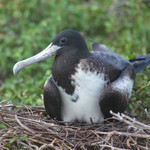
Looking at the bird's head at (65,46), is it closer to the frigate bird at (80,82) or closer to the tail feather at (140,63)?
the frigate bird at (80,82)

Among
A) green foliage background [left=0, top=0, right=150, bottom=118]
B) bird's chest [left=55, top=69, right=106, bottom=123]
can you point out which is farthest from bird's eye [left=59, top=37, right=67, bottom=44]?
green foliage background [left=0, top=0, right=150, bottom=118]

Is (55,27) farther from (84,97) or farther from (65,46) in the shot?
(84,97)

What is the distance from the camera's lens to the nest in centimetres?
373

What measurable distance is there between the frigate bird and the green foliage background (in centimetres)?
175

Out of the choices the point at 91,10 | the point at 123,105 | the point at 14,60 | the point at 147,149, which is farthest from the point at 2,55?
the point at 147,149

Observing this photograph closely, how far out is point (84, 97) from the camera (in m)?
4.04

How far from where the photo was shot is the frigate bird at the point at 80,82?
4.00 meters

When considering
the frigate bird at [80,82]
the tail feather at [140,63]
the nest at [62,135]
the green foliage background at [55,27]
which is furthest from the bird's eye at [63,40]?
the green foliage background at [55,27]

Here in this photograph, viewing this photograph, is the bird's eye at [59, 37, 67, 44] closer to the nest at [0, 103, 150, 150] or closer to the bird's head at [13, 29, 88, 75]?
the bird's head at [13, 29, 88, 75]

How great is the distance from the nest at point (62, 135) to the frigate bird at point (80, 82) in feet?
0.50

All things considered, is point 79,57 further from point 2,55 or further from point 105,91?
point 2,55

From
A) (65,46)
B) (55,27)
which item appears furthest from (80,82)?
(55,27)

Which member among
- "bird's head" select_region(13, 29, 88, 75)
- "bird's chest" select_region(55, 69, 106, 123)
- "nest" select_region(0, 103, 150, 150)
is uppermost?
"bird's head" select_region(13, 29, 88, 75)

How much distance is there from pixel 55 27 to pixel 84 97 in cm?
300
